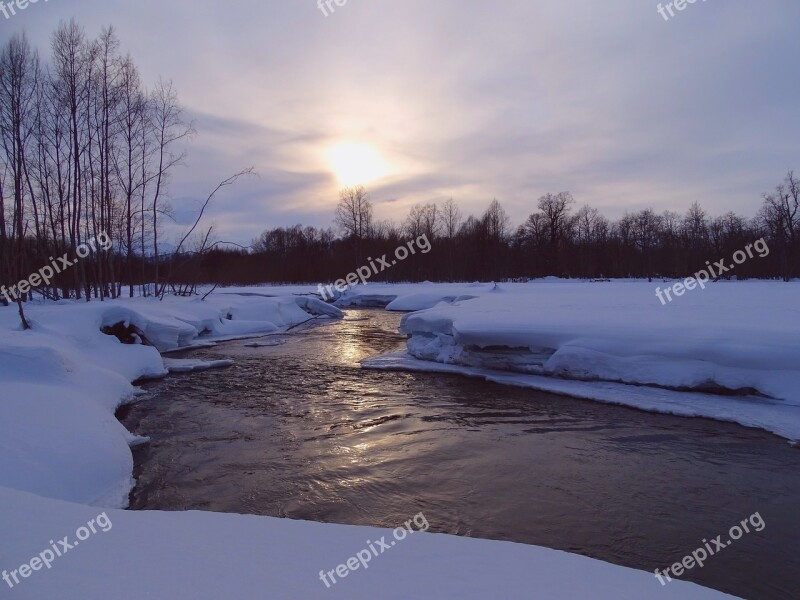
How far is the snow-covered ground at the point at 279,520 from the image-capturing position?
2.38m

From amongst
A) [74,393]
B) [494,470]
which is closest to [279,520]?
[494,470]

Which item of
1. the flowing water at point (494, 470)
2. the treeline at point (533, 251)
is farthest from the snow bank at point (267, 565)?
the treeline at point (533, 251)

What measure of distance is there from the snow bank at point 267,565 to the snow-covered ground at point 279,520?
0.04 feet

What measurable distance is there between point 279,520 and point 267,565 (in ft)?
2.71

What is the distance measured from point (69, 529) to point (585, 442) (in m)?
5.74

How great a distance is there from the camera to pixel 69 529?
2777 millimetres

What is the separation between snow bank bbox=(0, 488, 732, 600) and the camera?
7.36 feet

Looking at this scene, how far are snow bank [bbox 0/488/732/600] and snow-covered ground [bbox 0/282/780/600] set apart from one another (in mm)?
11

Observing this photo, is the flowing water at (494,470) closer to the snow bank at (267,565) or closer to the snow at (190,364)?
the snow bank at (267,565)

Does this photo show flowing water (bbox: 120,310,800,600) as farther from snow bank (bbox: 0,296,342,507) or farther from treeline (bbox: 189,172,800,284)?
treeline (bbox: 189,172,800,284)

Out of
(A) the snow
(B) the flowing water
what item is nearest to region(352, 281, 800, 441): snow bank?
(B) the flowing water

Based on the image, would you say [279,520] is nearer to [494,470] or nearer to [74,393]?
[494,470]

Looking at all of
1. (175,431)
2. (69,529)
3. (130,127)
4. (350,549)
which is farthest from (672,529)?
(130,127)

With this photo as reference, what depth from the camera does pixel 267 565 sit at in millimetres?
2531
